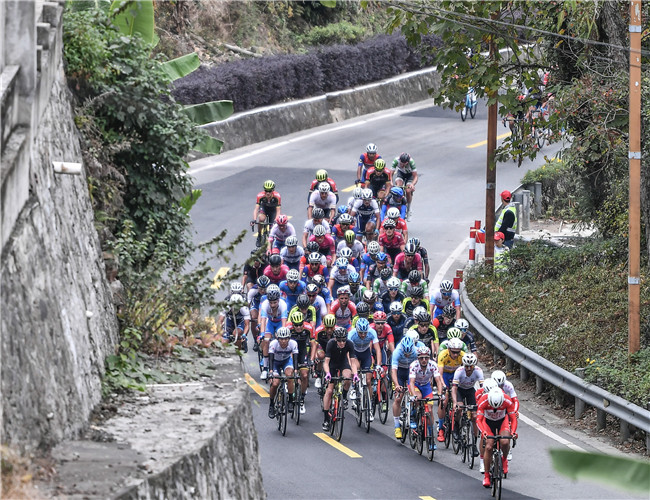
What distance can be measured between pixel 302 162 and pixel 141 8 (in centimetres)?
1790

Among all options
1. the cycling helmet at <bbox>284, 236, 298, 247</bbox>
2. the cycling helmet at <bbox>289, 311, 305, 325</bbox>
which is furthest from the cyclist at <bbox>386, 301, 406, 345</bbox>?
the cycling helmet at <bbox>284, 236, 298, 247</bbox>

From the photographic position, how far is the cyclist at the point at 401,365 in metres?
16.7

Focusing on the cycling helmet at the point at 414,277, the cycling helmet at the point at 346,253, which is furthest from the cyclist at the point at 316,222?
the cycling helmet at the point at 414,277

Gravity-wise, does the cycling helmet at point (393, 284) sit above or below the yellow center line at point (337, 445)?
above

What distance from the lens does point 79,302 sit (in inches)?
375

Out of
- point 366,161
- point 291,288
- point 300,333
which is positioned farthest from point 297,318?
point 366,161

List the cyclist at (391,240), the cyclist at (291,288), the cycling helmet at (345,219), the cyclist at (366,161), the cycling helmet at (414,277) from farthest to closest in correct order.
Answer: the cyclist at (366,161) → the cycling helmet at (345,219) → the cyclist at (391,240) → the cyclist at (291,288) → the cycling helmet at (414,277)

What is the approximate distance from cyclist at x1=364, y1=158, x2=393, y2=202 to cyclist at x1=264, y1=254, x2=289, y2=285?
6346 millimetres

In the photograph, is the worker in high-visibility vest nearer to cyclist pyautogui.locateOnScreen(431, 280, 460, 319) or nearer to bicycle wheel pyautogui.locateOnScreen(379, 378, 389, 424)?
cyclist pyautogui.locateOnScreen(431, 280, 460, 319)

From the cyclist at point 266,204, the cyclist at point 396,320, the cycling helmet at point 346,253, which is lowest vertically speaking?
the cyclist at point 396,320

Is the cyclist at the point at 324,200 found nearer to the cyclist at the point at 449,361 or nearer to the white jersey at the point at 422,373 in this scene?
the cyclist at the point at 449,361

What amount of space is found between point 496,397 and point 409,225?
14326 mm

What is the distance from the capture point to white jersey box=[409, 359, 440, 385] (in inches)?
647

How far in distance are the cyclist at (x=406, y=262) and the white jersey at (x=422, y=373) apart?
189 inches
